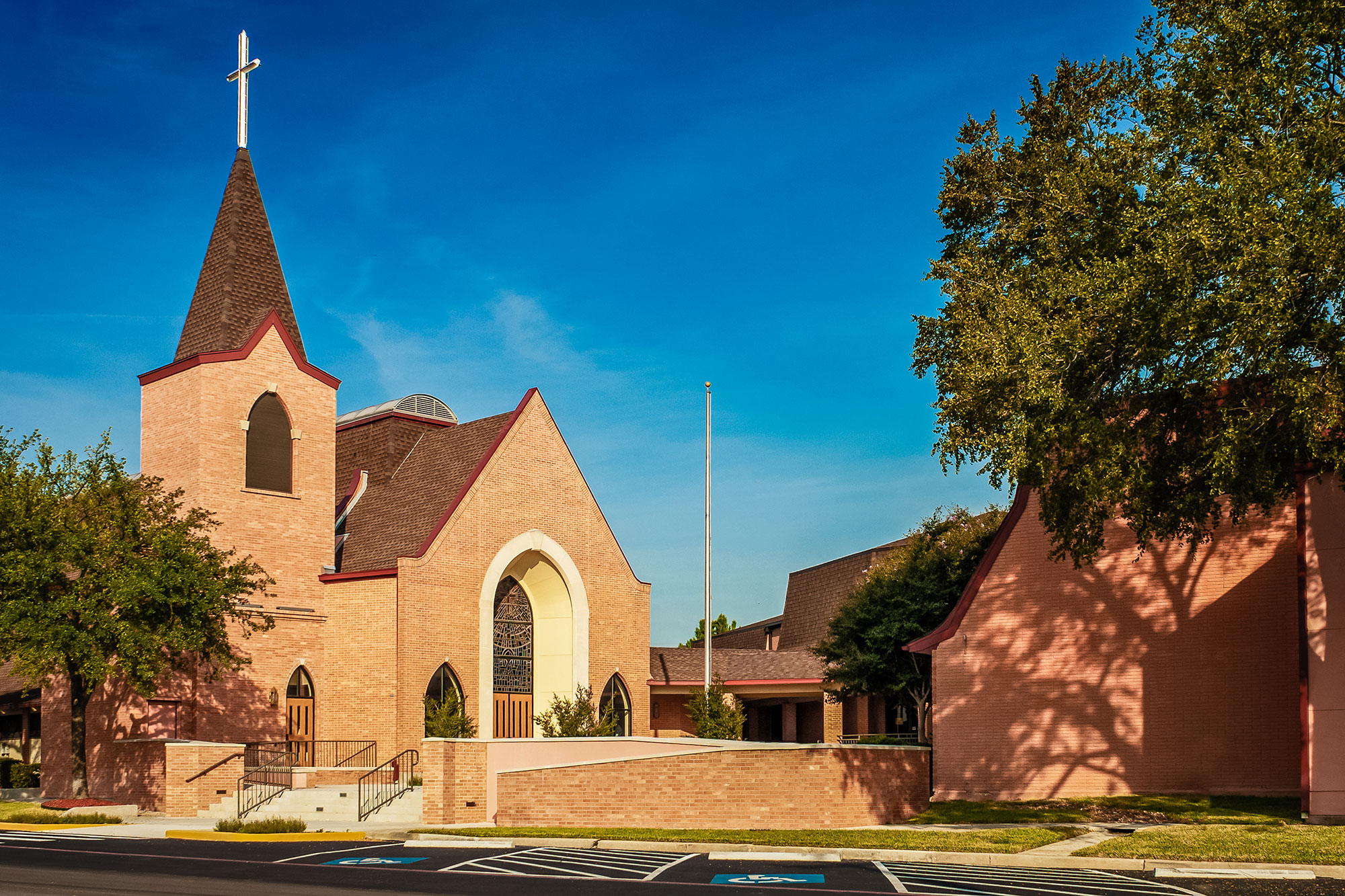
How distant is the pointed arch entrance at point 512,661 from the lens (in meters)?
39.3

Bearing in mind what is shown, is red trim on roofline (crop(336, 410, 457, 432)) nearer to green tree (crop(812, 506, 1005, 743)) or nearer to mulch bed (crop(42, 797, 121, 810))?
green tree (crop(812, 506, 1005, 743))

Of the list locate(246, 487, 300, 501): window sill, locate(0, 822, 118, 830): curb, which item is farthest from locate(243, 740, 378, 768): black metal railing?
locate(0, 822, 118, 830): curb

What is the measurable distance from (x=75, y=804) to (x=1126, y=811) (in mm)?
22752

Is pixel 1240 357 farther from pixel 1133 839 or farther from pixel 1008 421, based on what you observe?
pixel 1133 839

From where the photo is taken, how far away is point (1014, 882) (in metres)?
15.5

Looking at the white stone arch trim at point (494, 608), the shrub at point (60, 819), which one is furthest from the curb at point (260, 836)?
the white stone arch trim at point (494, 608)

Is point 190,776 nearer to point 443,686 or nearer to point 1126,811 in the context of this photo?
point 443,686

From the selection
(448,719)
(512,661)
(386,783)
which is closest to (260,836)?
(386,783)

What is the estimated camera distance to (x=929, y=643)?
28.8 meters

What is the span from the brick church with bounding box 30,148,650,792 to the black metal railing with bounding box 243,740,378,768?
0.73ft

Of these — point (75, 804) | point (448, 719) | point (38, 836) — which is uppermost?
point (448, 719)

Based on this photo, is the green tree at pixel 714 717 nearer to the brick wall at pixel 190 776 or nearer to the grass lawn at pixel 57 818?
the brick wall at pixel 190 776

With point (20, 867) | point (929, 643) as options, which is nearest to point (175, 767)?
point (20, 867)

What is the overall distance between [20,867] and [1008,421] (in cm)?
1523
